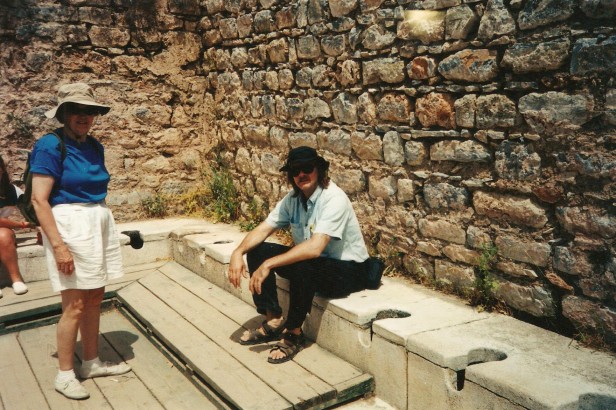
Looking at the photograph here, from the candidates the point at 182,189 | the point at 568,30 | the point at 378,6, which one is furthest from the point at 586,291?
the point at 182,189

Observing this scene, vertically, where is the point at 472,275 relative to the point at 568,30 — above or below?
below

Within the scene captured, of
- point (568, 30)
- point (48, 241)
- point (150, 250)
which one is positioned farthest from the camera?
point (150, 250)

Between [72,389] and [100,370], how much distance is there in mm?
251

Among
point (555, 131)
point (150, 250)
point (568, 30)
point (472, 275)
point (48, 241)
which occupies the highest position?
point (568, 30)

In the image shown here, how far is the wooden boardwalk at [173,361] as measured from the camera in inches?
122

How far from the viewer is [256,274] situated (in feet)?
11.0

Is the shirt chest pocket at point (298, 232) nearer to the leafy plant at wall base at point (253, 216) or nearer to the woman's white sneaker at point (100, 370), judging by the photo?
the woman's white sneaker at point (100, 370)

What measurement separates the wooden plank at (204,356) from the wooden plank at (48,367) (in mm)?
551

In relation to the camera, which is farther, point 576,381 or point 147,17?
point 147,17

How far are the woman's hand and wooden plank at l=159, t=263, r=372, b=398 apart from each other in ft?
4.46

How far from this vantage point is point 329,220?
3338mm

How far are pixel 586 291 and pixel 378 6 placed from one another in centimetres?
222

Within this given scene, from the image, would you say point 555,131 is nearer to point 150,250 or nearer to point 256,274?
point 256,274

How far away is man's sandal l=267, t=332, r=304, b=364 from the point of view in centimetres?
336
